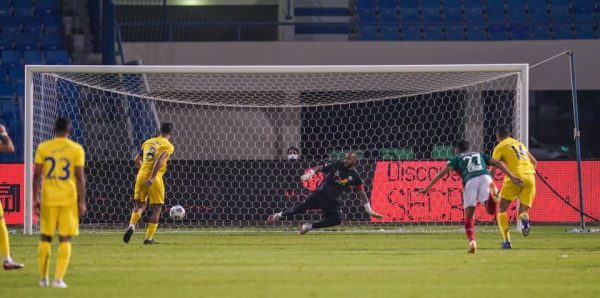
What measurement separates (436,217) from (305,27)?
11014 millimetres

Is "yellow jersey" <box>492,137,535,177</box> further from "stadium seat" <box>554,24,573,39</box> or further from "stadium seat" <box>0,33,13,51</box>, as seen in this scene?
"stadium seat" <box>0,33,13,51</box>

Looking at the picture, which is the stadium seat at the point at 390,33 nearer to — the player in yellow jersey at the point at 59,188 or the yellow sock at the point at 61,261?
the player in yellow jersey at the point at 59,188

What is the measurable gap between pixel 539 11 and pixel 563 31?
1.30m

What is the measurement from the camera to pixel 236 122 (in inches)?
1174

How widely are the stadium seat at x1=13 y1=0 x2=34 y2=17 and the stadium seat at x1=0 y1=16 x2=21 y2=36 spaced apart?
28cm

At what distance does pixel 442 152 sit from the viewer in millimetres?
30250

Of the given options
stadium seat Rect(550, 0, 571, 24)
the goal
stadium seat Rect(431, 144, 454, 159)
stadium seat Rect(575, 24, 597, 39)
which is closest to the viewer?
the goal

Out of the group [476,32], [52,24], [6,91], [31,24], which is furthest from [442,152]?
[31,24]

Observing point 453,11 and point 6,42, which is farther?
point 453,11

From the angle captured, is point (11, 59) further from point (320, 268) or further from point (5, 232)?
point (320, 268)

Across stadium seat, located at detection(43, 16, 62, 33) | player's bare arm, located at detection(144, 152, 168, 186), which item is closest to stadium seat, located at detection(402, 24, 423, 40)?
stadium seat, located at detection(43, 16, 62, 33)

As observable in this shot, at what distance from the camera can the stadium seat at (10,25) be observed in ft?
108

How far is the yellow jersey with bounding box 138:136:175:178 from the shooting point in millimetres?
20219

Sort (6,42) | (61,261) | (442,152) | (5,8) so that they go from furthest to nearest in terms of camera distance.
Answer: (5,8)
(6,42)
(442,152)
(61,261)
